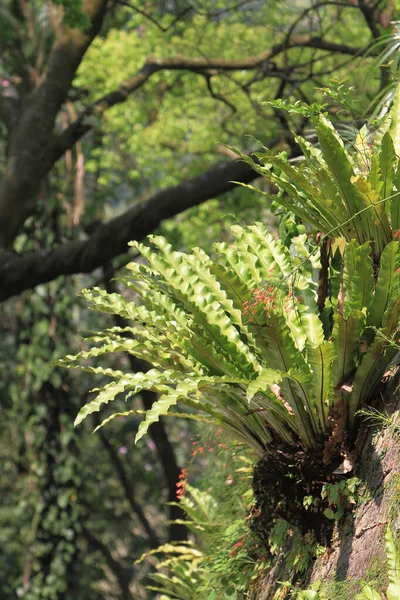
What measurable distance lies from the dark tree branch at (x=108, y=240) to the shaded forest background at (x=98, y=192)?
0.5 inches

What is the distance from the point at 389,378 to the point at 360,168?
2.13ft

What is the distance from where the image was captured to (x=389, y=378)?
2.44 m

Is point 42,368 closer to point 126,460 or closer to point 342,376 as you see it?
point 126,460

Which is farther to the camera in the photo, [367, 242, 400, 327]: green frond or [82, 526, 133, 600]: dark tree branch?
[82, 526, 133, 600]: dark tree branch

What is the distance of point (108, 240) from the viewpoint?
6855 mm

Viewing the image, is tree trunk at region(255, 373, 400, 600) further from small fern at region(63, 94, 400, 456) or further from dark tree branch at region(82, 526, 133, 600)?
dark tree branch at region(82, 526, 133, 600)

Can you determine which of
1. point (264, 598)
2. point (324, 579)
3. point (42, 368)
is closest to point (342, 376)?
point (324, 579)

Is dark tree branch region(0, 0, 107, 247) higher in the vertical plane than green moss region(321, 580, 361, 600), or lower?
higher

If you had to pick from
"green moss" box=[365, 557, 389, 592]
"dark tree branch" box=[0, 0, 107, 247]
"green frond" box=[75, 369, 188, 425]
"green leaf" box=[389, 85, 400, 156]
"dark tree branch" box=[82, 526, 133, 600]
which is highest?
"dark tree branch" box=[0, 0, 107, 247]

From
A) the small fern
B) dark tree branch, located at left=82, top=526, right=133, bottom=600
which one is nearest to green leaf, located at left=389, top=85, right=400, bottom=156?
the small fern

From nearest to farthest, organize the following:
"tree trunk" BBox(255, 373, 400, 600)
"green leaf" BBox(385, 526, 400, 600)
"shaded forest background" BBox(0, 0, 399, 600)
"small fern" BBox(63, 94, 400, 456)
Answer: "green leaf" BBox(385, 526, 400, 600) → "tree trunk" BBox(255, 373, 400, 600) → "small fern" BBox(63, 94, 400, 456) → "shaded forest background" BBox(0, 0, 399, 600)

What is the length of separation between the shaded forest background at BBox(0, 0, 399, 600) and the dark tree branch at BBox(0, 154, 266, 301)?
1 centimetres

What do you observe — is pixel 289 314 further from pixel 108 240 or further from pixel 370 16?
pixel 370 16

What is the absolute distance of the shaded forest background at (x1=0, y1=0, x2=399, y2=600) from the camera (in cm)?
696
